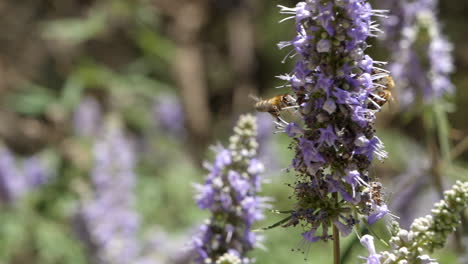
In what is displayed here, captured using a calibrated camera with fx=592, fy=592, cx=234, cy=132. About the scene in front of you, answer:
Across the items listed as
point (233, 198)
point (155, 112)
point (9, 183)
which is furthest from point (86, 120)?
point (233, 198)

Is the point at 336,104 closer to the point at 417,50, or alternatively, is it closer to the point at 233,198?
the point at 233,198

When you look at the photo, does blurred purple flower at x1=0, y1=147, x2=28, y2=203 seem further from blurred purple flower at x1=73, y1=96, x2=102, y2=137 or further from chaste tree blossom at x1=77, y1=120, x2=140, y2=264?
blurred purple flower at x1=73, y1=96, x2=102, y2=137

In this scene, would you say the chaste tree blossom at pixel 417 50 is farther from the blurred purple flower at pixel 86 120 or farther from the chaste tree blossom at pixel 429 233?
the blurred purple flower at pixel 86 120

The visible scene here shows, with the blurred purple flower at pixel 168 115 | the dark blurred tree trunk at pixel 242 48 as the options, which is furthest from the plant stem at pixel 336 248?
the dark blurred tree trunk at pixel 242 48

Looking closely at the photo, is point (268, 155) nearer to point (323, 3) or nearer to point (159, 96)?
point (159, 96)

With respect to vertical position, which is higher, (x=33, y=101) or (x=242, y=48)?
(x=242, y=48)
